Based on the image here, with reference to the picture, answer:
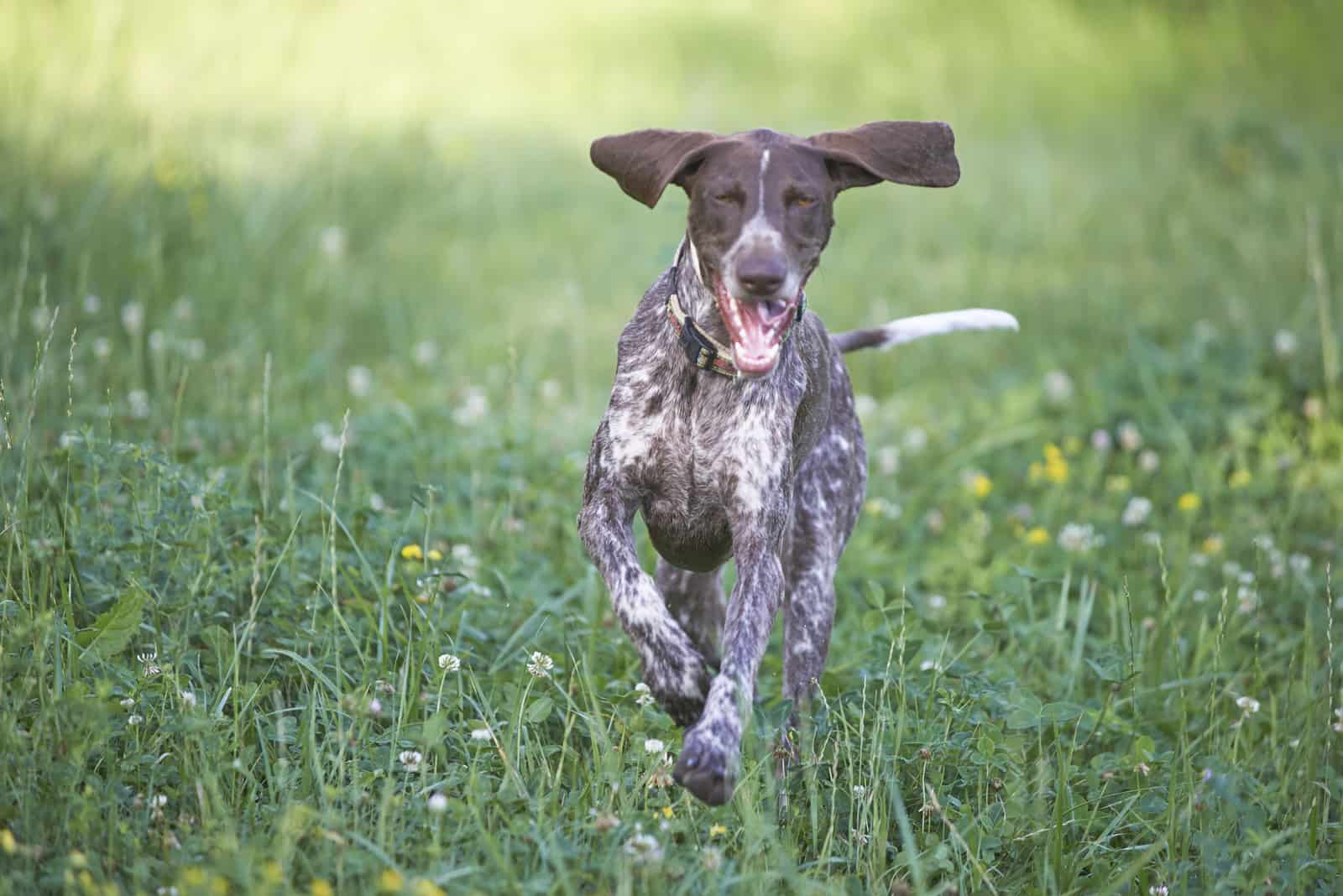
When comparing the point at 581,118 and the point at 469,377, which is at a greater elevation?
the point at 581,118

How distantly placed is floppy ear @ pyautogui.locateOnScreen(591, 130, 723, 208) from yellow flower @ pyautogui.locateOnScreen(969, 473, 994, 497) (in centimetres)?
300

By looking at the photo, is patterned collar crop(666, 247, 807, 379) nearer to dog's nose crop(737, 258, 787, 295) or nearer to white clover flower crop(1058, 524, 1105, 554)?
dog's nose crop(737, 258, 787, 295)

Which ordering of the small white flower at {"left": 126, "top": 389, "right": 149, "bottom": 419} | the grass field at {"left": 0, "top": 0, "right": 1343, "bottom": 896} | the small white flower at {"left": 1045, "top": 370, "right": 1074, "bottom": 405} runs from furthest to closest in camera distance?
the small white flower at {"left": 1045, "top": 370, "right": 1074, "bottom": 405}
the small white flower at {"left": 126, "top": 389, "right": 149, "bottom": 419}
the grass field at {"left": 0, "top": 0, "right": 1343, "bottom": 896}

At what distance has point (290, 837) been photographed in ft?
9.32

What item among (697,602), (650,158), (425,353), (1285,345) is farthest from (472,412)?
(1285,345)

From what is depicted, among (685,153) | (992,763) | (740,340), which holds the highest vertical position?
(685,153)

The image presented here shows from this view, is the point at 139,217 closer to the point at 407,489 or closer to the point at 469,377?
the point at 469,377

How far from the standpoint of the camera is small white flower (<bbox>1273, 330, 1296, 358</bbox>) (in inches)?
299

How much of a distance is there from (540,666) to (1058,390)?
14.5 feet

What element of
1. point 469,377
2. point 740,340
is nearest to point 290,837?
Answer: point 740,340

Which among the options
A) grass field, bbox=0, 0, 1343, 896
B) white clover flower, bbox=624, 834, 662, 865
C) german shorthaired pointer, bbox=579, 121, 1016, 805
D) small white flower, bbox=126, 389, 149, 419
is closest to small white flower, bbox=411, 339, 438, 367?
grass field, bbox=0, 0, 1343, 896

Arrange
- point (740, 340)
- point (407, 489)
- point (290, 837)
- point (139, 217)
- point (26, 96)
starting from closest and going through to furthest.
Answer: point (290, 837) → point (740, 340) → point (407, 489) → point (139, 217) → point (26, 96)

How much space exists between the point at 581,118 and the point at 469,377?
5.17m

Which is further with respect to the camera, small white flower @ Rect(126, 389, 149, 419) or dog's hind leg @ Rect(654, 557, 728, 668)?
small white flower @ Rect(126, 389, 149, 419)
